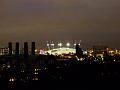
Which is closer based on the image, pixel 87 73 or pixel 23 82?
pixel 23 82

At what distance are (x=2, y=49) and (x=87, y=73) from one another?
295ft

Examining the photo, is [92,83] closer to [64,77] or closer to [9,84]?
[64,77]

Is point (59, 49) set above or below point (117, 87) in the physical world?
above

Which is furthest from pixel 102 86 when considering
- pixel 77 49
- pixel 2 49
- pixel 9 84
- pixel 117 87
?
pixel 77 49

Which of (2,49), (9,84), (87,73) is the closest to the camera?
(9,84)

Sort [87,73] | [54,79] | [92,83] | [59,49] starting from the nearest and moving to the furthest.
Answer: [92,83] < [54,79] < [87,73] < [59,49]

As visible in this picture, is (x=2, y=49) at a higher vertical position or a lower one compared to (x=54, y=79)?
higher

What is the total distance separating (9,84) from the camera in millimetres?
45250

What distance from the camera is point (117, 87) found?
43.7 metres

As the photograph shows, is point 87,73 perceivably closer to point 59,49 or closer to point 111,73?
point 111,73

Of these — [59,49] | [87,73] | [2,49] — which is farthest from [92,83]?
[59,49]

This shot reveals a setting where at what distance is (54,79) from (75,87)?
650cm

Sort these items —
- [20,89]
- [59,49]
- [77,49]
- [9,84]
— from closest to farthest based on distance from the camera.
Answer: [20,89] → [9,84] → [77,49] → [59,49]

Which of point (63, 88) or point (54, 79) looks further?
point (54, 79)
